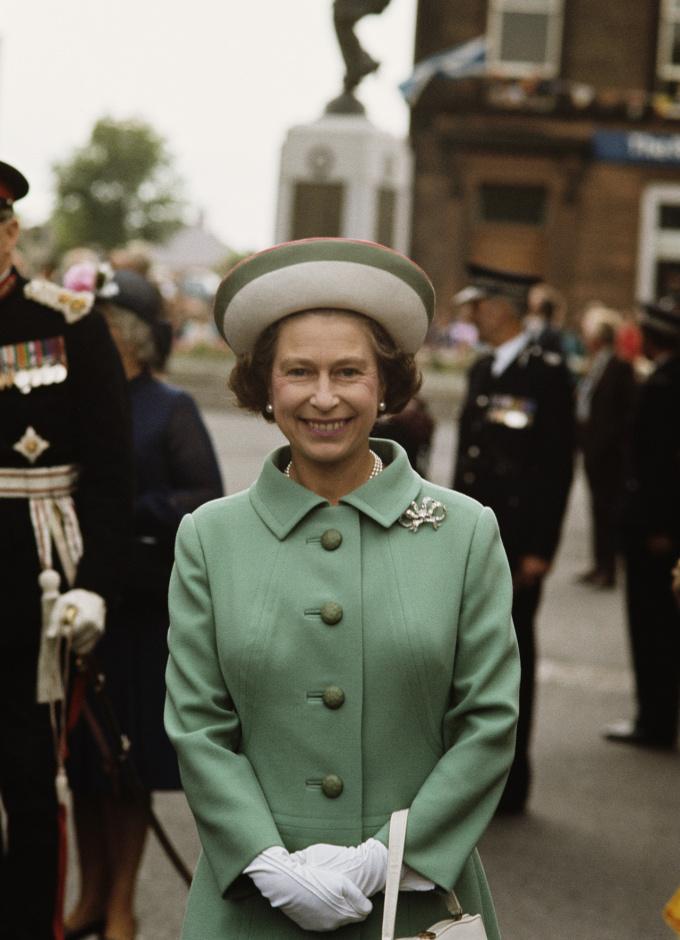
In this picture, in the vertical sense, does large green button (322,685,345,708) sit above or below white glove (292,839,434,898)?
above

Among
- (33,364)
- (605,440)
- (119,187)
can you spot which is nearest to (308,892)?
(33,364)

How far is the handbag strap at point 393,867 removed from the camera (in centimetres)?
244

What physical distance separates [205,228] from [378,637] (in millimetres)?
93902

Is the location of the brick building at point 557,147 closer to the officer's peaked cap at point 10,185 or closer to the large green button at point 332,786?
the officer's peaked cap at point 10,185

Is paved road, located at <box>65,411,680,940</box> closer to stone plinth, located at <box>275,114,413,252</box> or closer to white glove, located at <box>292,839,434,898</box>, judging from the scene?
white glove, located at <box>292,839,434,898</box>

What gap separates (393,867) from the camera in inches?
97.3

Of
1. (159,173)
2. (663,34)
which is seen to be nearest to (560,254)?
(663,34)

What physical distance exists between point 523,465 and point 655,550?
4.31 feet

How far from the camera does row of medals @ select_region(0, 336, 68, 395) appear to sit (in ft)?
12.4

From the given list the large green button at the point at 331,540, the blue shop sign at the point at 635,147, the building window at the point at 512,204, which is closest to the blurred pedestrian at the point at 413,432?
the large green button at the point at 331,540

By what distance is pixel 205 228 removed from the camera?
Result: 9494 cm

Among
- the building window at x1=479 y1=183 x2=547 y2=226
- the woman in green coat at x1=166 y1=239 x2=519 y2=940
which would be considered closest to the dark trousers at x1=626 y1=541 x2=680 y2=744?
the woman in green coat at x1=166 y1=239 x2=519 y2=940

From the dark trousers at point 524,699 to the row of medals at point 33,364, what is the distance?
2.72 m

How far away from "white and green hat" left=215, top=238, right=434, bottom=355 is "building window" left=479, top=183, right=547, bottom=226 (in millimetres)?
25494
